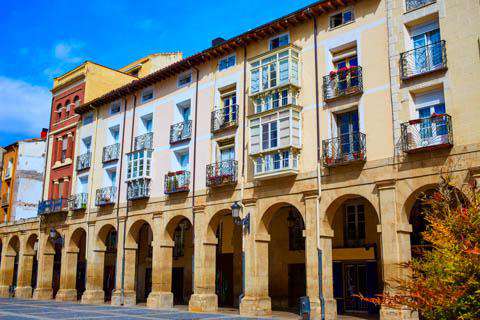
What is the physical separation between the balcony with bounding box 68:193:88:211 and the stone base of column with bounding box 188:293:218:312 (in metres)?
11.7

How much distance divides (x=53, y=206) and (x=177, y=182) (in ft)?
42.0

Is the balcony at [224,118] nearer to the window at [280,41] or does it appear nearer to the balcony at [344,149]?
the window at [280,41]

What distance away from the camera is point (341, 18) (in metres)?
22.2

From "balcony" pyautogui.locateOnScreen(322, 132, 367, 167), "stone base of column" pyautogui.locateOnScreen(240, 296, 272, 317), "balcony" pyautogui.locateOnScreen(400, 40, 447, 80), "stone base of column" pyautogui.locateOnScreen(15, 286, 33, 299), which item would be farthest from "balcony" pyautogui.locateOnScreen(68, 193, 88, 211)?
"balcony" pyautogui.locateOnScreen(400, 40, 447, 80)

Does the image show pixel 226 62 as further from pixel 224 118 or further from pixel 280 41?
pixel 280 41

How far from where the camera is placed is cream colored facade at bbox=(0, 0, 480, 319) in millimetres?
18516

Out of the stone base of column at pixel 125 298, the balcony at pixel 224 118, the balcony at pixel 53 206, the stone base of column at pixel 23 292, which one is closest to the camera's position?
the balcony at pixel 224 118

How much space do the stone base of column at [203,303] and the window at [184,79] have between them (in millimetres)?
11260

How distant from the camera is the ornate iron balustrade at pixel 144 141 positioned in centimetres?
2968

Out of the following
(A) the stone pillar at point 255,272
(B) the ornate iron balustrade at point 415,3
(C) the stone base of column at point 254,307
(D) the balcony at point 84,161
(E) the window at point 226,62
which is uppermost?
(E) the window at point 226,62

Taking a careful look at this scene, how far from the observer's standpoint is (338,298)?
24.9 m

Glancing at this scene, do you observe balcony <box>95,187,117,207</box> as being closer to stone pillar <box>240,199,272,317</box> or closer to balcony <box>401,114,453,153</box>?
stone pillar <box>240,199,272,317</box>

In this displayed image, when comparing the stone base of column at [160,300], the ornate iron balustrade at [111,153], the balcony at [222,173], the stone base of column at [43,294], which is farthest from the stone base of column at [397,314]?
the stone base of column at [43,294]

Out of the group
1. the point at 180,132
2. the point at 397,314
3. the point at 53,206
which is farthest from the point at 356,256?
the point at 53,206
